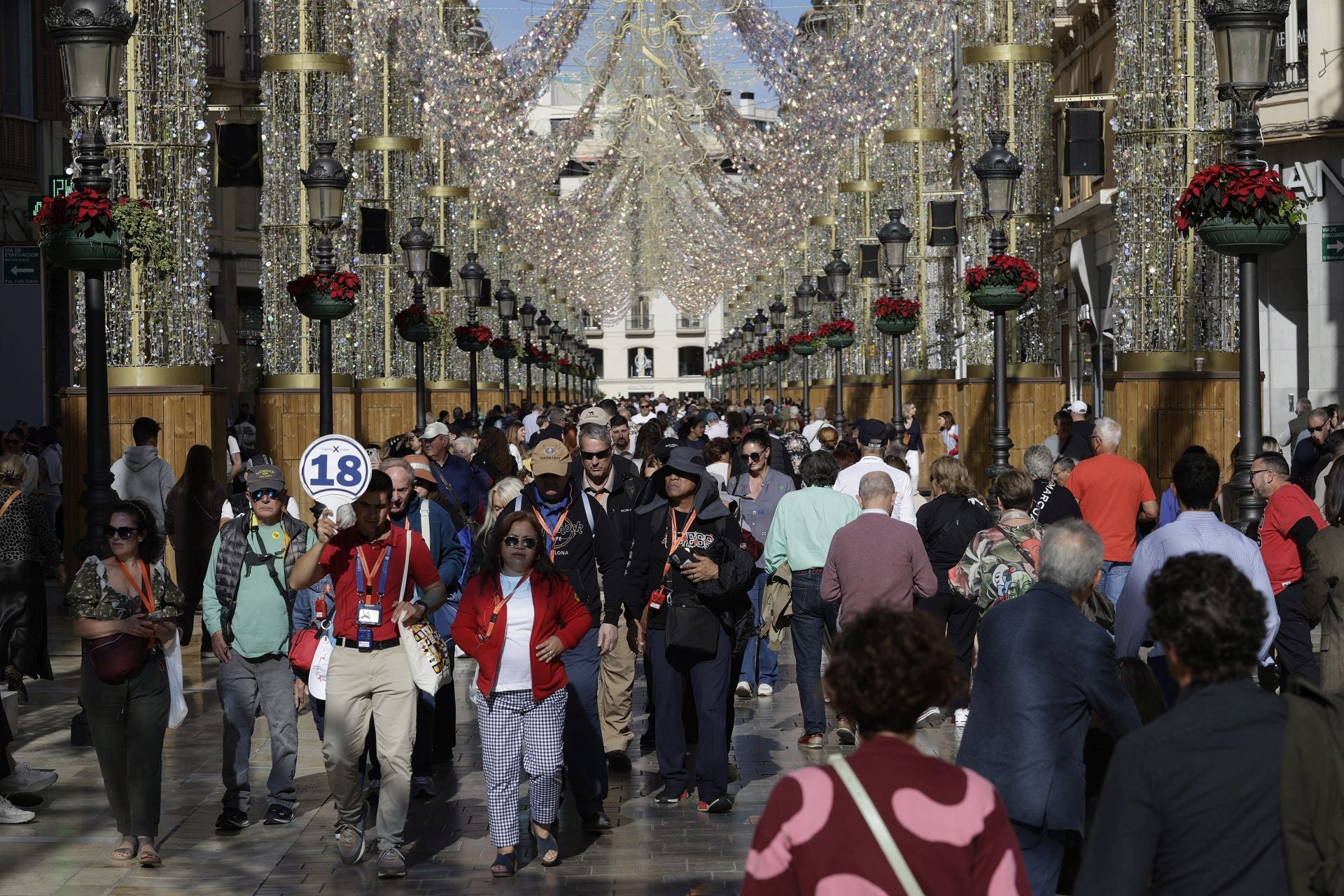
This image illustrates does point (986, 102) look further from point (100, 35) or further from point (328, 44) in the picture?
point (100, 35)

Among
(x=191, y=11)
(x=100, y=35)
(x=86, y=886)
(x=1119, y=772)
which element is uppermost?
(x=191, y=11)

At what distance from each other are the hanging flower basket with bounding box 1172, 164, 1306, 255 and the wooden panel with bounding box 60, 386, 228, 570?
10.2 meters

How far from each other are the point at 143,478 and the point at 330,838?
712 cm

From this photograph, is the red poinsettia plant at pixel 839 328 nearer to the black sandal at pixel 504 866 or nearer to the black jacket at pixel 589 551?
the black jacket at pixel 589 551

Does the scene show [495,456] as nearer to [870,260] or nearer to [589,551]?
[589,551]

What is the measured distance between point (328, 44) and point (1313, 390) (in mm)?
14923

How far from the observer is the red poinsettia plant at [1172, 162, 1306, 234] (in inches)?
444

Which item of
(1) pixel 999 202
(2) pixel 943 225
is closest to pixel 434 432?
(1) pixel 999 202

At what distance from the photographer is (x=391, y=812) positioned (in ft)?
27.7

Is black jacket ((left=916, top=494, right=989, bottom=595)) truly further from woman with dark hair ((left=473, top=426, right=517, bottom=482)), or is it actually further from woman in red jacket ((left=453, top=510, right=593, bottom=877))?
woman with dark hair ((left=473, top=426, right=517, bottom=482))

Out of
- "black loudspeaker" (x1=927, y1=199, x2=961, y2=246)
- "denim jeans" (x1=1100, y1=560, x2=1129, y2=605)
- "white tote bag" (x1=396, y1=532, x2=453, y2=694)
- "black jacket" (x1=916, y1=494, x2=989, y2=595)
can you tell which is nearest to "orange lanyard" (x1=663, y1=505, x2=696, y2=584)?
"white tote bag" (x1=396, y1=532, x2=453, y2=694)

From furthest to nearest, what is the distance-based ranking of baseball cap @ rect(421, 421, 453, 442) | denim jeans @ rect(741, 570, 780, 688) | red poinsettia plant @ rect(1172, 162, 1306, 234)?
baseball cap @ rect(421, 421, 453, 442), denim jeans @ rect(741, 570, 780, 688), red poinsettia plant @ rect(1172, 162, 1306, 234)

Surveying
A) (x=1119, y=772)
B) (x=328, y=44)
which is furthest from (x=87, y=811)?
(x=328, y=44)

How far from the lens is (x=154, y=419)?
18.0 metres
